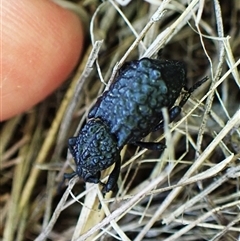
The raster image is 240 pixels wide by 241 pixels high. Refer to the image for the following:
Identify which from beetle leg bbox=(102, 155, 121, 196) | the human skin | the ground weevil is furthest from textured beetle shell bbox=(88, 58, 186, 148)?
the human skin

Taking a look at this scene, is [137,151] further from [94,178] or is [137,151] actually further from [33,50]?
[33,50]


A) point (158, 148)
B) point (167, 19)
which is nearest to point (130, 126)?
point (158, 148)

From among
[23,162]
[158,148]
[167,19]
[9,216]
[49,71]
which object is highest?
[167,19]

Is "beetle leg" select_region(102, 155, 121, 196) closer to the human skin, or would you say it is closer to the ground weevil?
the ground weevil

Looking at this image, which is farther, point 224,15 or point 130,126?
point 224,15

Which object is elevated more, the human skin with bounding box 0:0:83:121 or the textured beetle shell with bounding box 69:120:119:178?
the human skin with bounding box 0:0:83:121

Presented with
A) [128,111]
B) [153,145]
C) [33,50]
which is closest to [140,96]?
[128,111]

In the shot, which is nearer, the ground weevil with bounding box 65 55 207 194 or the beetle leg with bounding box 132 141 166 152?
the ground weevil with bounding box 65 55 207 194

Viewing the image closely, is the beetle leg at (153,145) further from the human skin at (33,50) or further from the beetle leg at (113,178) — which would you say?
the human skin at (33,50)

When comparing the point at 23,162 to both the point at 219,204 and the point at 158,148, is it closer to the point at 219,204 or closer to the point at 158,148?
the point at 158,148
